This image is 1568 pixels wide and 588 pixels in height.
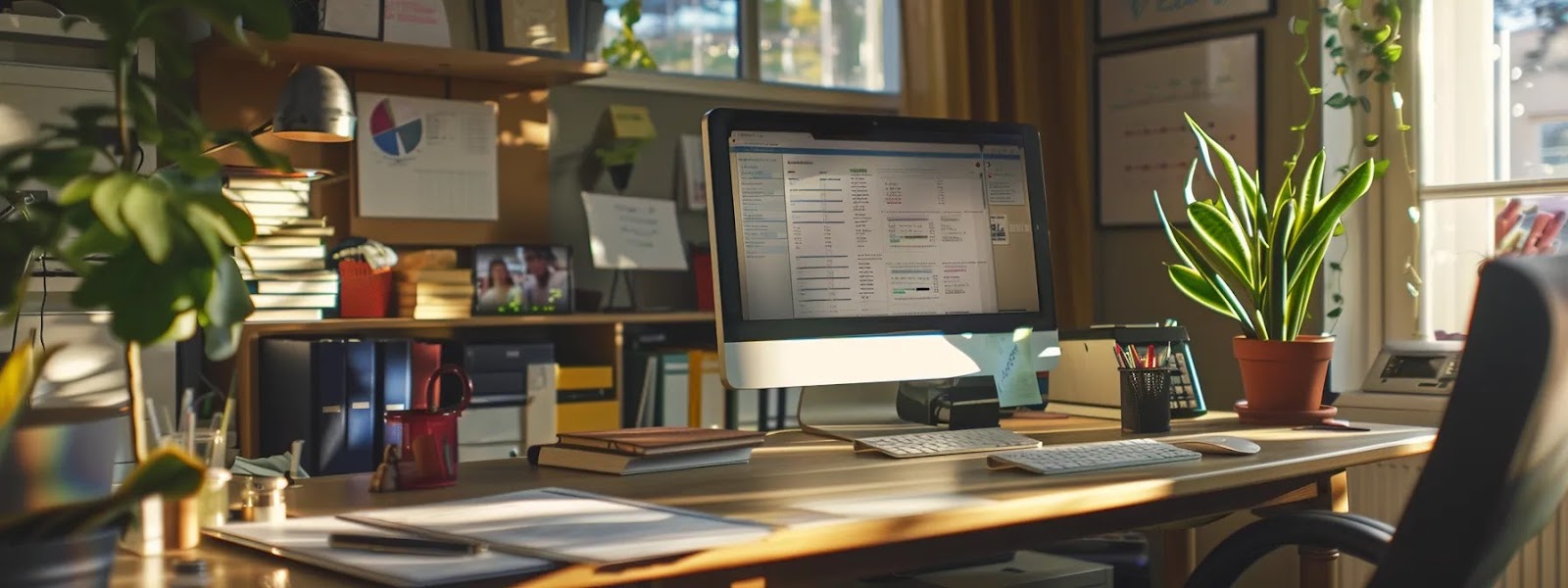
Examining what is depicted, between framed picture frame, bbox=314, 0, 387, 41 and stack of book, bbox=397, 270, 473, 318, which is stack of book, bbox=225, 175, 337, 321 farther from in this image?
framed picture frame, bbox=314, 0, 387, 41

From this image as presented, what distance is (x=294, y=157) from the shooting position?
3434 mm

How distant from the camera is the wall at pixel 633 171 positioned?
3797 millimetres

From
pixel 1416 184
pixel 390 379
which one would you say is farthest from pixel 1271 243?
pixel 390 379

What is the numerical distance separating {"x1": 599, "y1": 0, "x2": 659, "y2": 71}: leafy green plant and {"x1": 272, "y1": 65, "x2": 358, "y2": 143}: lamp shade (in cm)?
115

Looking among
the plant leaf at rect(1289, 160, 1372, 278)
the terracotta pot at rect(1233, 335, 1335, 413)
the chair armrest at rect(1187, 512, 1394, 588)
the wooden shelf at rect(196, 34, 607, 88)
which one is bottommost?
the chair armrest at rect(1187, 512, 1394, 588)

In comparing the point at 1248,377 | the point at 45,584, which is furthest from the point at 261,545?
the point at 1248,377

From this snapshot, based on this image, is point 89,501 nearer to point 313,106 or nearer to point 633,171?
point 313,106

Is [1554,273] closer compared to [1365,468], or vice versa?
[1554,273]

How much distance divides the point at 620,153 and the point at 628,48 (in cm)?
37

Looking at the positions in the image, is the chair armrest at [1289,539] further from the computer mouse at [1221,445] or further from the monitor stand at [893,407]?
the monitor stand at [893,407]

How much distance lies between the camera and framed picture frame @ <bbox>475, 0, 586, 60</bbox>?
3.47m

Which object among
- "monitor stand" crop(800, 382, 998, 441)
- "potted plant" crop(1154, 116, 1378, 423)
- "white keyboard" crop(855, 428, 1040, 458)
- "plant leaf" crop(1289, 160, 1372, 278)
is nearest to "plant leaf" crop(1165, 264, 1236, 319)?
"potted plant" crop(1154, 116, 1378, 423)

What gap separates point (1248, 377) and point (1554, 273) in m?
1.29

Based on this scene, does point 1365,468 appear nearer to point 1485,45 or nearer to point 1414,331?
point 1414,331
